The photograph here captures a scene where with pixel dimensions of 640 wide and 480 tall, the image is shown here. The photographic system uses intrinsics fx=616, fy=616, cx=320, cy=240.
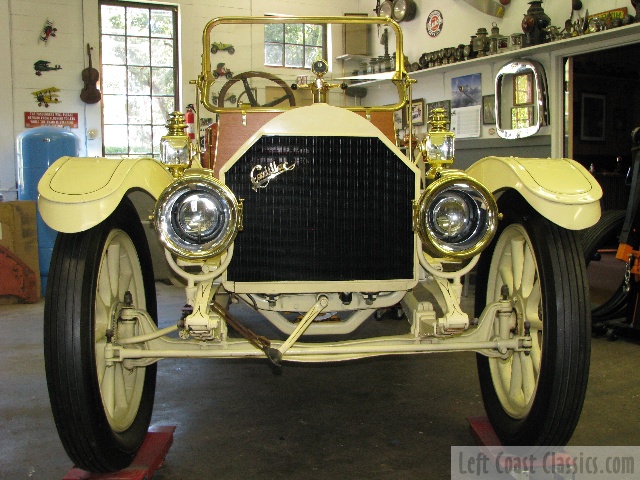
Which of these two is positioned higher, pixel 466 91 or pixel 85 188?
pixel 466 91

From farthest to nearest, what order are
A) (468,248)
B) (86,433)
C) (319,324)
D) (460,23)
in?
1. (460,23)
2. (319,324)
3. (468,248)
4. (86,433)

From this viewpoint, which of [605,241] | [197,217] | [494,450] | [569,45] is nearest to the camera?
[197,217]

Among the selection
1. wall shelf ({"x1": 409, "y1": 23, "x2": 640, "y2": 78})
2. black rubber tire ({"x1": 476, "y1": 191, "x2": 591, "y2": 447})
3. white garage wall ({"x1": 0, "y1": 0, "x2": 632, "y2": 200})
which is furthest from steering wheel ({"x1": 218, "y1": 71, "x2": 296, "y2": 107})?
white garage wall ({"x1": 0, "y1": 0, "x2": 632, "y2": 200})

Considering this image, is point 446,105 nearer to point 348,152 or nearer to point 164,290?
point 164,290

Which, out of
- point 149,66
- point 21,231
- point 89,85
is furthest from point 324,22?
point 149,66

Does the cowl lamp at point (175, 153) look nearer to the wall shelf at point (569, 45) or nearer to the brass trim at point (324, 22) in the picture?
the brass trim at point (324, 22)

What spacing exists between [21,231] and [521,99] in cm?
494

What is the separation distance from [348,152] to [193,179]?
20.5 inches

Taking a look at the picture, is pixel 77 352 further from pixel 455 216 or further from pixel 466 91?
pixel 466 91

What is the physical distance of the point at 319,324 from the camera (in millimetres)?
2312

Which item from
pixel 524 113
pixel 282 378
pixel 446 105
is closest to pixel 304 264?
pixel 282 378

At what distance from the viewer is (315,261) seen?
203cm

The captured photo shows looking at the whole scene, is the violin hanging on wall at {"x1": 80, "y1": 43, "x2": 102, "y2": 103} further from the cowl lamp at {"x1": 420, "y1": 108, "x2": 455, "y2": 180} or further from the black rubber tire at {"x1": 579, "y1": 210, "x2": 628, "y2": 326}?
the cowl lamp at {"x1": 420, "y1": 108, "x2": 455, "y2": 180}

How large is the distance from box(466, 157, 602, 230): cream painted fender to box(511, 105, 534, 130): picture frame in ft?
14.4
